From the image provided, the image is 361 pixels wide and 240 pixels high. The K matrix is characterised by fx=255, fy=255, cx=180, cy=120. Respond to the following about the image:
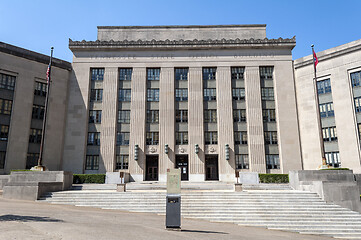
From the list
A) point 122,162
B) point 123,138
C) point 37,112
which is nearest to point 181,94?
point 123,138

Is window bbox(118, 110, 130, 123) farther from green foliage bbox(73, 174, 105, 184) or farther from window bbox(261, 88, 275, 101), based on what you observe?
window bbox(261, 88, 275, 101)

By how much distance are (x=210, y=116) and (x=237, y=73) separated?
26.5 feet

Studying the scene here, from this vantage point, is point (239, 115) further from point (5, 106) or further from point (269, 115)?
point (5, 106)

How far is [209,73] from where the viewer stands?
39562 mm

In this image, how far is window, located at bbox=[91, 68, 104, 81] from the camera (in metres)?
39.4

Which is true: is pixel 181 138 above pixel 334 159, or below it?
above

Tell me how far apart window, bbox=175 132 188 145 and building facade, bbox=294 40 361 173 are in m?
16.8

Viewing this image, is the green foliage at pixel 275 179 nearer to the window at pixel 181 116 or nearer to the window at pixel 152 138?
the window at pixel 181 116

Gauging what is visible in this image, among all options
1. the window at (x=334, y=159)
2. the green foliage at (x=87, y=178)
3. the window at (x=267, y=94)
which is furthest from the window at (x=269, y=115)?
the green foliage at (x=87, y=178)

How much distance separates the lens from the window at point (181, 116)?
3808 cm

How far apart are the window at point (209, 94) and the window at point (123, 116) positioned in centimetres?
1183

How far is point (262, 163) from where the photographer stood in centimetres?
3584

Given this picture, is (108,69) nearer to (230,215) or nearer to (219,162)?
(219,162)

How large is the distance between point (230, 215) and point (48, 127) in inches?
1150
